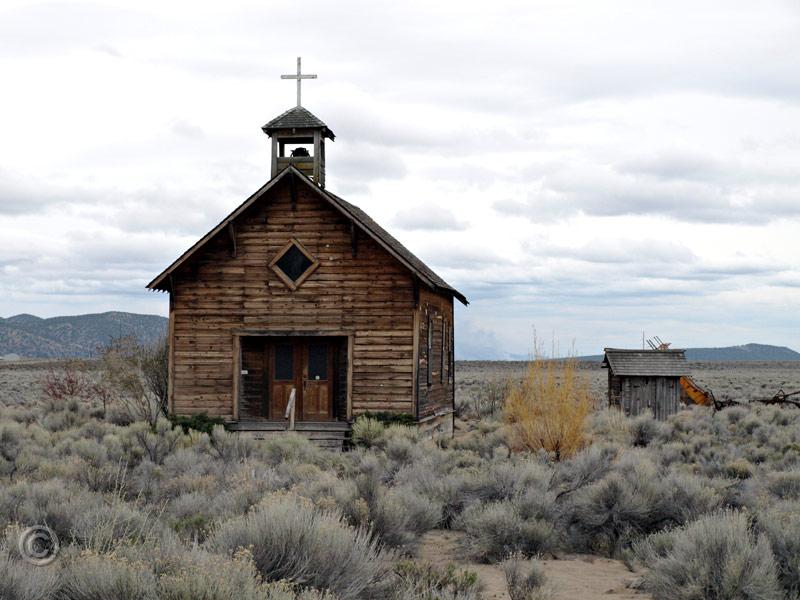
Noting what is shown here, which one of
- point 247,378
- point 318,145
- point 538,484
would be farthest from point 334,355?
point 538,484

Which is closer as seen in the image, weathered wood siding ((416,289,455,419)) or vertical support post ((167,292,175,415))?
vertical support post ((167,292,175,415))

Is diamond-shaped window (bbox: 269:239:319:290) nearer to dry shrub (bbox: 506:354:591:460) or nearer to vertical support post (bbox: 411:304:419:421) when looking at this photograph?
vertical support post (bbox: 411:304:419:421)

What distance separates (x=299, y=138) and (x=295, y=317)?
15.1ft

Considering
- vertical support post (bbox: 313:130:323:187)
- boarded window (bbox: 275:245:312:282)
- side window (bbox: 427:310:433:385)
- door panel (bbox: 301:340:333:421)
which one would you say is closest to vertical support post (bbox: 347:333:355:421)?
door panel (bbox: 301:340:333:421)

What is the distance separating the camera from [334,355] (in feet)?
69.5

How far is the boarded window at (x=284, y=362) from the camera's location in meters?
21.2

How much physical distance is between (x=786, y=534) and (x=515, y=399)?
354 inches

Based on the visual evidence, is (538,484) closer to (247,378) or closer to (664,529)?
(664,529)

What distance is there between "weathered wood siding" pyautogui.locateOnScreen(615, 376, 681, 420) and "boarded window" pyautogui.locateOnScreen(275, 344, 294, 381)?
10573 mm

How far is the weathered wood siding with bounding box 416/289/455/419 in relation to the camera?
68.9 ft

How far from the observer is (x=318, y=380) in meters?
21.2

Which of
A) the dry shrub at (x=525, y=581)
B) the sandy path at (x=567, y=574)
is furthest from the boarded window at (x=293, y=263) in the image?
the dry shrub at (x=525, y=581)

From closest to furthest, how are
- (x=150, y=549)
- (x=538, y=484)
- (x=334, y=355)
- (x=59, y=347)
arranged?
(x=150, y=549)
(x=538, y=484)
(x=334, y=355)
(x=59, y=347)

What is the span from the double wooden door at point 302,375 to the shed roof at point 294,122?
5.06 m
